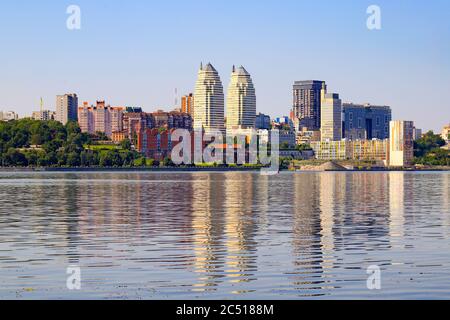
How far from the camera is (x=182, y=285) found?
24.7 m

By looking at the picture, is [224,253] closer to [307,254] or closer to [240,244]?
[307,254]

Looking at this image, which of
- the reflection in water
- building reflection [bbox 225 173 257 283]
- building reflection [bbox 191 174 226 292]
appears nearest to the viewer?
the reflection in water

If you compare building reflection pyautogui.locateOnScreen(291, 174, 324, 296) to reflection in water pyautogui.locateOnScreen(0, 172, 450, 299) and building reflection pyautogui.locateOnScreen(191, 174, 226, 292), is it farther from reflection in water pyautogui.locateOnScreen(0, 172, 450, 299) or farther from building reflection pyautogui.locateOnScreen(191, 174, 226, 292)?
building reflection pyautogui.locateOnScreen(191, 174, 226, 292)

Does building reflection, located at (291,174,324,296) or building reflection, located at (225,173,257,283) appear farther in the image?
building reflection, located at (225,173,257,283)

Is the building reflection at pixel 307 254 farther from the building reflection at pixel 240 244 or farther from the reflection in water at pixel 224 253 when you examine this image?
the building reflection at pixel 240 244

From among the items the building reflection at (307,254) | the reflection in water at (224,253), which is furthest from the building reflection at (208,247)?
the building reflection at (307,254)

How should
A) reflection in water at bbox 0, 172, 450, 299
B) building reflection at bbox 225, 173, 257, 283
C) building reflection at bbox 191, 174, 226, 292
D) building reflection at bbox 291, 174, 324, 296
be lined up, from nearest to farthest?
reflection in water at bbox 0, 172, 450, 299 → building reflection at bbox 291, 174, 324, 296 → building reflection at bbox 191, 174, 226, 292 → building reflection at bbox 225, 173, 257, 283

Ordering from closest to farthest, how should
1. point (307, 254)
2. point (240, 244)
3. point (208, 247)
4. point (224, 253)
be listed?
point (307, 254) → point (224, 253) → point (208, 247) → point (240, 244)

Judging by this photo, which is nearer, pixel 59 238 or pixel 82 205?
pixel 59 238

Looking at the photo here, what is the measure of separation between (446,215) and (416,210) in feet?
16.8

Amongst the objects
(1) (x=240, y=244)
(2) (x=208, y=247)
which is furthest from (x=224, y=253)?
(1) (x=240, y=244)

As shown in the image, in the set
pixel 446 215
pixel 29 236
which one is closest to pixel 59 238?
pixel 29 236

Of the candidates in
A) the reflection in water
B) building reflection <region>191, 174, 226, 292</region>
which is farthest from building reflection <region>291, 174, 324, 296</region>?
building reflection <region>191, 174, 226, 292</region>
